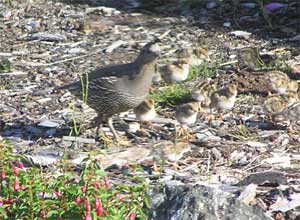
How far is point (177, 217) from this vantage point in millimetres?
5160

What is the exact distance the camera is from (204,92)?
27.2ft

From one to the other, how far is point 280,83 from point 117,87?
1543mm

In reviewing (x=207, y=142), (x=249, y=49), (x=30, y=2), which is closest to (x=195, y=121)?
(x=207, y=142)

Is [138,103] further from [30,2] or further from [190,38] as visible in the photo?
[30,2]

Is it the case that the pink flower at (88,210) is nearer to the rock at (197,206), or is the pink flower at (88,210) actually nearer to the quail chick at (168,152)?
the rock at (197,206)

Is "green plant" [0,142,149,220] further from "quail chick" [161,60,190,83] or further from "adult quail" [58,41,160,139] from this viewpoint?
"quail chick" [161,60,190,83]

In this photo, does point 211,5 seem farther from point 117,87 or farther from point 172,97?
point 117,87

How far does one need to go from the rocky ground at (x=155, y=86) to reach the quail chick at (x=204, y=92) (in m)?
0.23

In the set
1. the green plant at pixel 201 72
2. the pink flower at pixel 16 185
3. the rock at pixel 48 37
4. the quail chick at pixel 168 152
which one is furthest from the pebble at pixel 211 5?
the pink flower at pixel 16 185

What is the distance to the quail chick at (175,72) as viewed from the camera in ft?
28.6

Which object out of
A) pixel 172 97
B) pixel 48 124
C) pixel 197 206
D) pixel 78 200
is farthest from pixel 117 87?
pixel 78 200

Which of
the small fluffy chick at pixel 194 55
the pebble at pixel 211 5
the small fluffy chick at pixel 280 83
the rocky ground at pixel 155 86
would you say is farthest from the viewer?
the pebble at pixel 211 5

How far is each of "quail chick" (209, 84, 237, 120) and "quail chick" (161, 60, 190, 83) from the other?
29.3 inches

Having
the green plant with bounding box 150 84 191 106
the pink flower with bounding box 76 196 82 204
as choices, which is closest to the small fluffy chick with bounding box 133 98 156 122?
the green plant with bounding box 150 84 191 106
